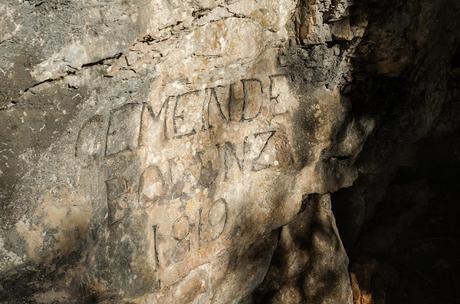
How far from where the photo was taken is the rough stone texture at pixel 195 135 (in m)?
1.32

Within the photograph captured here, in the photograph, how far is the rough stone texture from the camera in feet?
4.34

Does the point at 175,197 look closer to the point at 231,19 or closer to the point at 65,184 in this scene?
the point at 65,184

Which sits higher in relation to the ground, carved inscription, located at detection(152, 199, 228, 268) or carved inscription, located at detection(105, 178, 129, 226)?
carved inscription, located at detection(105, 178, 129, 226)

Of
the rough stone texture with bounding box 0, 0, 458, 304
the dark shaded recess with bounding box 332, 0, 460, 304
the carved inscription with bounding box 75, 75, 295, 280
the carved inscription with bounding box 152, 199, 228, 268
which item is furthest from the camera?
the dark shaded recess with bounding box 332, 0, 460, 304

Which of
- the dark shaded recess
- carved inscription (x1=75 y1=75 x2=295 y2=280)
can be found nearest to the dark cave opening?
the dark shaded recess

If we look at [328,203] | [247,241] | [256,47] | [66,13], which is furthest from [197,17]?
[328,203]

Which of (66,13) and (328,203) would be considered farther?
(328,203)

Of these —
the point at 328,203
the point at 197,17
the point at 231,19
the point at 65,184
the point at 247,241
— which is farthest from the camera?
the point at 328,203

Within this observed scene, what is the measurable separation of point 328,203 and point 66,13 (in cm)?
152

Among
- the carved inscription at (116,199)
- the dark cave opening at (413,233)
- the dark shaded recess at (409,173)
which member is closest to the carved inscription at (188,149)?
the carved inscription at (116,199)

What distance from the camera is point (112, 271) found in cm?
155

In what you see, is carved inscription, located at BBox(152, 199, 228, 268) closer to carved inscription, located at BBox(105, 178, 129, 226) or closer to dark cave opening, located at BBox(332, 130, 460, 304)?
carved inscription, located at BBox(105, 178, 129, 226)

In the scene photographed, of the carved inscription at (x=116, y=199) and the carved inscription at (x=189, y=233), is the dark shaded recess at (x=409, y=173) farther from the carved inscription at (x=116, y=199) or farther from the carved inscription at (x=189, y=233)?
the carved inscription at (x=116, y=199)

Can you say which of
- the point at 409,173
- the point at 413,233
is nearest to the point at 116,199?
the point at 413,233
